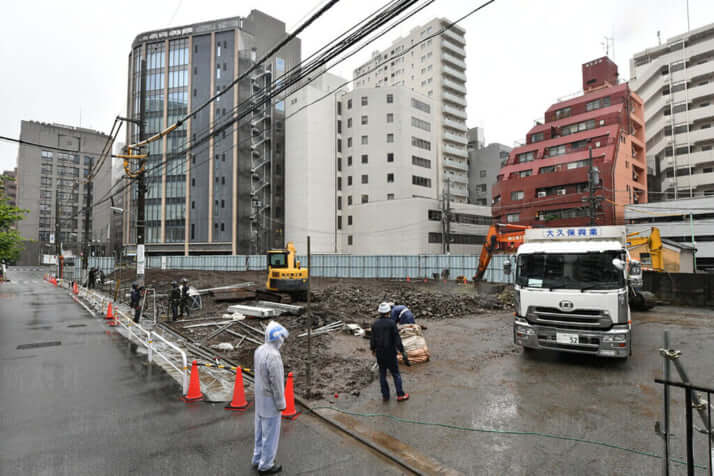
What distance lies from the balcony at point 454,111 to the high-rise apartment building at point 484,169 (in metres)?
8.63

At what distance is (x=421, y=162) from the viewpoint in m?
60.5

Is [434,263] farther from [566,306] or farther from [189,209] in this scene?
[189,209]

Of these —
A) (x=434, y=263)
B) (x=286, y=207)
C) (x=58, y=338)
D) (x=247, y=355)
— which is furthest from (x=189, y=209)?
(x=247, y=355)

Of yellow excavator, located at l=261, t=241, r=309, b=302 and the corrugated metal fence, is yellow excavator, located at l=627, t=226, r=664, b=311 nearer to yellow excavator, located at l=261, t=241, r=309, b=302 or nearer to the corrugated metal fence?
the corrugated metal fence

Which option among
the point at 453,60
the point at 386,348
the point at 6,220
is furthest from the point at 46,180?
the point at 386,348

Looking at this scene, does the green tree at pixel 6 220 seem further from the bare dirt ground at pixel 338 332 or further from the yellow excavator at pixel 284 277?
the yellow excavator at pixel 284 277

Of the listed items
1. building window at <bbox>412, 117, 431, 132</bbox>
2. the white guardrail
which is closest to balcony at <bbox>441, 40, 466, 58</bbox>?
building window at <bbox>412, 117, 431, 132</bbox>

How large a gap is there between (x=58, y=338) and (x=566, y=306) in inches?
629

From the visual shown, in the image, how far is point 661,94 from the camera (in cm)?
5322

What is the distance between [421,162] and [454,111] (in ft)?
50.4

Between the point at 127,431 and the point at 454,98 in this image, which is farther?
the point at 454,98

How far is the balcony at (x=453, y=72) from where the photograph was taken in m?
67.6

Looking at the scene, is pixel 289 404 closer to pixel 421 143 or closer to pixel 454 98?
pixel 421 143

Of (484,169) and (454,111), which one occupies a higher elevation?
(454,111)
